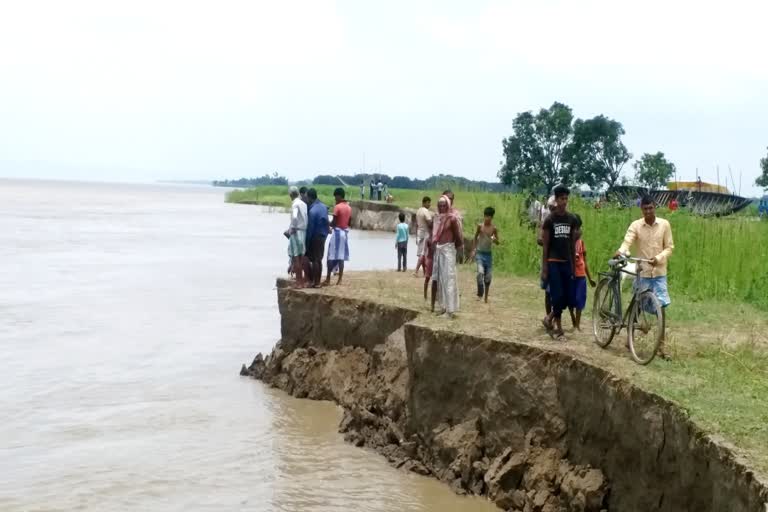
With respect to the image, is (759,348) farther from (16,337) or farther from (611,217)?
(16,337)

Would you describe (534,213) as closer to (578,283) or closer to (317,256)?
(317,256)

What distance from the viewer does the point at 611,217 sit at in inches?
714

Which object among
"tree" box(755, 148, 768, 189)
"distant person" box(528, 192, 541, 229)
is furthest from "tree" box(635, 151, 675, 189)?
"distant person" box(528, 192, 541, 229)

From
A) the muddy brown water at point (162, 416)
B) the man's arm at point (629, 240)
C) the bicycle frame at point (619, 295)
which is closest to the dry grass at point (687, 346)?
the bicycle frame at point (619, 295)

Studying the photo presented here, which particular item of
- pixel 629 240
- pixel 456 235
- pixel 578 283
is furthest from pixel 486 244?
pixel 629 240

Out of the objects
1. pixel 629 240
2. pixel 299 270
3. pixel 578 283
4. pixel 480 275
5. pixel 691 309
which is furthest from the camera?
pixel 299 270

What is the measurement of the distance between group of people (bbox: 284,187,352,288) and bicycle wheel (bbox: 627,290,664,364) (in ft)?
22.1

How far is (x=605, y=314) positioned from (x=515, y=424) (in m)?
1.46

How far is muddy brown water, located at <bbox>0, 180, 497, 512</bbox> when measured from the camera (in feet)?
33.1

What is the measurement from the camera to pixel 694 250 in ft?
53.4

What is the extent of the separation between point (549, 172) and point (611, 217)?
4517 cm

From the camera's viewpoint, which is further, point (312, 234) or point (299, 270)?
point (299, 270)

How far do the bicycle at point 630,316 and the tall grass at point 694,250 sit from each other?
4.94m

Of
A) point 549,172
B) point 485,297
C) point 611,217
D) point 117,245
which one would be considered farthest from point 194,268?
point 549,172
